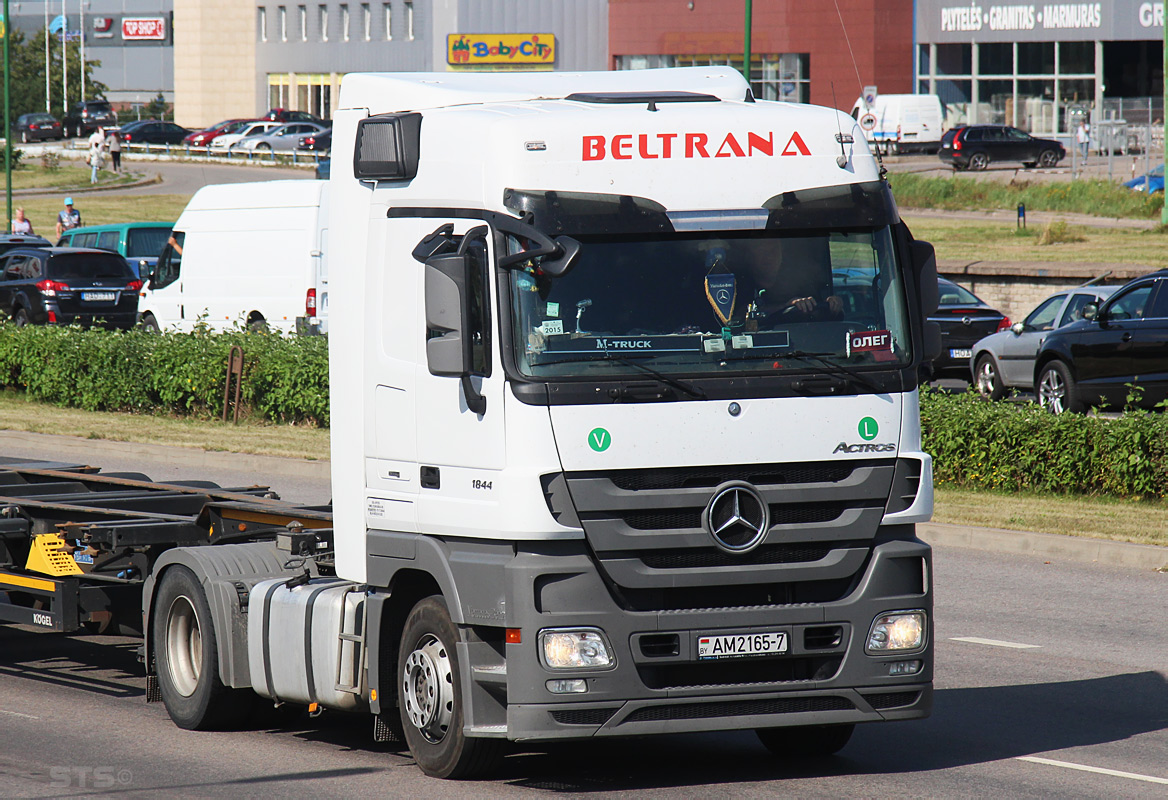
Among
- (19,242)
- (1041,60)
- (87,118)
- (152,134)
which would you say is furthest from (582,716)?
A: (87,118)

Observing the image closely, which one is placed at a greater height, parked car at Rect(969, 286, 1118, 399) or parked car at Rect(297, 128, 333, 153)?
parked car at Rect(297, 128, 333, 153)

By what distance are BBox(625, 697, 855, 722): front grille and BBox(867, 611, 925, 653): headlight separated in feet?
0.89

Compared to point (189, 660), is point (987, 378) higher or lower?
higher

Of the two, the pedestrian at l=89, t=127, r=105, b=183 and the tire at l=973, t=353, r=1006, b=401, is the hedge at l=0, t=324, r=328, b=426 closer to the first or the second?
the tire at l=973, t=353, r=1006, b=401

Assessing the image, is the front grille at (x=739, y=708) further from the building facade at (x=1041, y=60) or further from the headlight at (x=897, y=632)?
the building facade at (x=1041, y=60)

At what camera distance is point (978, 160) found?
55.0 m

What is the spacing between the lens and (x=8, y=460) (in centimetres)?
1228

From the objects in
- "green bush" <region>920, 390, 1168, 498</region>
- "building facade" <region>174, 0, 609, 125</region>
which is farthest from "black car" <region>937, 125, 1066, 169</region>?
"green bush" <region>920, 390, 1168, 498</region>

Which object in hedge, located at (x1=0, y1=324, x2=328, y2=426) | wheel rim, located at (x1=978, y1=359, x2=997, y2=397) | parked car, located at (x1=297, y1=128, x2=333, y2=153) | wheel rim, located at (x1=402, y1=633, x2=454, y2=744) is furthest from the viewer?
parked car, located at (x1=297, y1=128, x2=333, y2=153)

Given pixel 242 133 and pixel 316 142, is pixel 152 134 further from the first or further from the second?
pixel 316 142

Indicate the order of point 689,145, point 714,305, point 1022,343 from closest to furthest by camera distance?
point 714,305, point 689,145, point 1022,343

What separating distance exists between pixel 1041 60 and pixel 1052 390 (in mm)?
46730

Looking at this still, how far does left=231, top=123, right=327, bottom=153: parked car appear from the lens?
230 ft

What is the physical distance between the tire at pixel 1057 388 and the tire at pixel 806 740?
12447 millimetres
